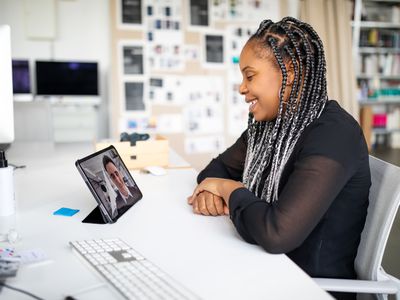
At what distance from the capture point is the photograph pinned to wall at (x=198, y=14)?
171 inches

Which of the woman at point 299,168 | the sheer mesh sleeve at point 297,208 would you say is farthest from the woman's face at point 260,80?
the sheer mesh sleeve at point 297,208

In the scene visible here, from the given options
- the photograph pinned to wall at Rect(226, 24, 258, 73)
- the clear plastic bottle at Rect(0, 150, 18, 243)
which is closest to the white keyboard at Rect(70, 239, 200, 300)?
the clear plastic bottle at Rect(0, 150, 18, 243)

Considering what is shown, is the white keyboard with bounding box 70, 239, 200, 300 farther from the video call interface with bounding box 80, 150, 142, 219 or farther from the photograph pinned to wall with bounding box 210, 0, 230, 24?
the photograph pinned to wall with bounding box 210, 0, 230, 24

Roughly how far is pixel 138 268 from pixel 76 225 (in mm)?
354

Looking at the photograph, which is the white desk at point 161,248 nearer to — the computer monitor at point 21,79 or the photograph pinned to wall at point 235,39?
the computer monitor at point 21,79

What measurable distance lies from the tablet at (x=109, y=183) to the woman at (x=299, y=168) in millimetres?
206

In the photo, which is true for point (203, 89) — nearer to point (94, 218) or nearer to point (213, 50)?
point (213, 50)

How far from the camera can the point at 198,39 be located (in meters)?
4.38

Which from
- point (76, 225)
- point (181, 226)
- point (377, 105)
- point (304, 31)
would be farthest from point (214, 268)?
point (377, 105)

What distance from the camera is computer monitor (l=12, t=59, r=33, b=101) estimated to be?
4.09 meters

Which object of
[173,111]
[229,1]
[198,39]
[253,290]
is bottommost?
[253,290]

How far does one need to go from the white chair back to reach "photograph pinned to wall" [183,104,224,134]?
3406 millimetres

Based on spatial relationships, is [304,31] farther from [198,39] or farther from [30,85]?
[30,85]

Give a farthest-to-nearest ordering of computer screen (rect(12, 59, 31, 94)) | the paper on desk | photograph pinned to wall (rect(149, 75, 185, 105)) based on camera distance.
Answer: photograph pinned to wall (rect(149, 75, 185, 105)) → computer screen (rect(12, 59, 31, 94)) → the paper on desk
